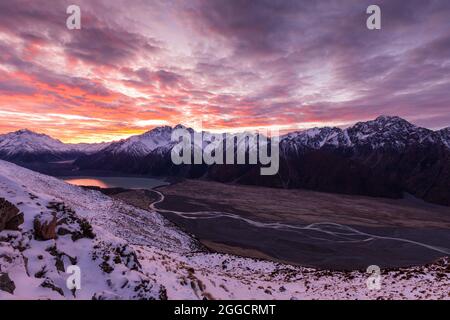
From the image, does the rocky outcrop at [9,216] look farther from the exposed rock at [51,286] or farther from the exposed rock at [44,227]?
the exposed rock at [51,286]

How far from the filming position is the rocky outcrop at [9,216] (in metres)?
14.7

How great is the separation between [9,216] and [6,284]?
592 centimetres

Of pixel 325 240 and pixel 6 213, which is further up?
pixel 6 213

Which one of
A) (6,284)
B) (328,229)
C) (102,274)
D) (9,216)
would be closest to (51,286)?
(6,284)

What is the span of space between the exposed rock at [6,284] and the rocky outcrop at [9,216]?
15.7ft

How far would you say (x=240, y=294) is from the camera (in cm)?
1831

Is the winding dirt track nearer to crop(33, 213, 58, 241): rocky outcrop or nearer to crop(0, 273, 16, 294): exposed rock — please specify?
crop(33, 213, 58, 241): rocky outcrop

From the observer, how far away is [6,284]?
10609 mm

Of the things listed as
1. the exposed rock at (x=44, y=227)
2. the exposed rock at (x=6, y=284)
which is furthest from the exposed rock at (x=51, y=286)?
the exposed rock at (x=44, y=227)

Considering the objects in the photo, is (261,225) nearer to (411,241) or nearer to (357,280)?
(411,241)

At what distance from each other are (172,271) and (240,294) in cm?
479

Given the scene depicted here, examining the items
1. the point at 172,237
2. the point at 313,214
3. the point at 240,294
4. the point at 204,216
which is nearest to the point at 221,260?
the point at 240,294

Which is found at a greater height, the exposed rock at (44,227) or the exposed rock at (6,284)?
the exposed rock at (44,227)
